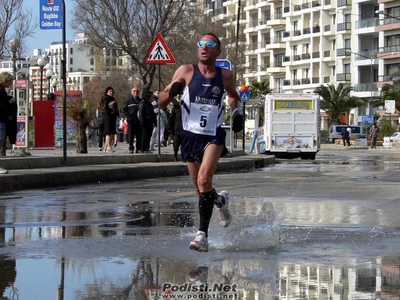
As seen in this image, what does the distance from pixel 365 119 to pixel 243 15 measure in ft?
130

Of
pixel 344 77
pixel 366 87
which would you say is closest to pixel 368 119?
pixel 366 87

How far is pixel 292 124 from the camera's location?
38094 mm

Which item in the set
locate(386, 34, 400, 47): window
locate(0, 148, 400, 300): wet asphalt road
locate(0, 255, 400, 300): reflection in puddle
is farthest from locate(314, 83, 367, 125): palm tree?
locate(0, 255, 400, 300): reflection in puddle

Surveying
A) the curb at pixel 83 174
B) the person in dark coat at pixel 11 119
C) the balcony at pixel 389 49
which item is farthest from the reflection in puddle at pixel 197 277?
the balcony at pixel 389 49

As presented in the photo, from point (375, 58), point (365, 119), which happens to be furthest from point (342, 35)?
point (365, 119)

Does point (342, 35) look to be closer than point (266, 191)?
No

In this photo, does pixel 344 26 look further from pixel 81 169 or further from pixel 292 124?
pixel 81 169

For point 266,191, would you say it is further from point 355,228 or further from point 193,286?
point 193,286

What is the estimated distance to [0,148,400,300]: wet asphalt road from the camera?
614 cm

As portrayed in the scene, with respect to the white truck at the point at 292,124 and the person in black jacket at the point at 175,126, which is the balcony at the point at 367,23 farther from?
the person in black jacket at the point at 175,126

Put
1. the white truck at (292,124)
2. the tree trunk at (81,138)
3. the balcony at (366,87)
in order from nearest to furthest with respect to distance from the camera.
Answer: the tree trunk at (81,138)
the white truck at (292,124)
the balcony at (366,87)

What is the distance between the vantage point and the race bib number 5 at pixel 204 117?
8.43m

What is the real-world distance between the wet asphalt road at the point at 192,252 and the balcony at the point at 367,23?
82.5 meters

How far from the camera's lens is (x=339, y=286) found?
6.17 meters
